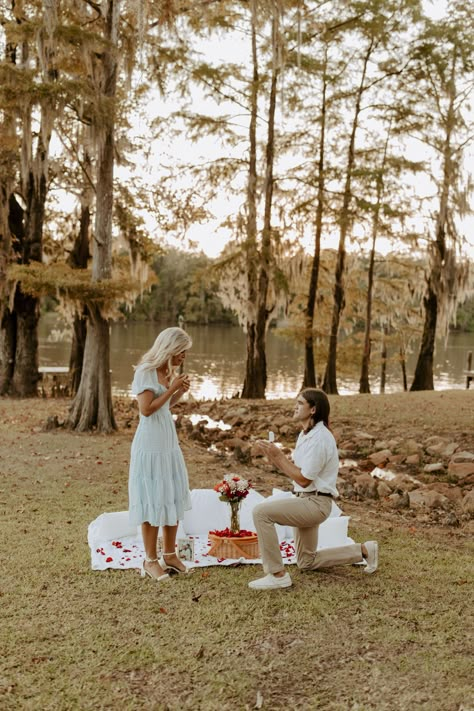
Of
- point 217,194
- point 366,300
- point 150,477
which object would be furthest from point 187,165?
point 150,477

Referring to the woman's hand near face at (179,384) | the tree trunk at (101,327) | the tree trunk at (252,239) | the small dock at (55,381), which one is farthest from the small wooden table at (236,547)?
the tree trunk at (252,239)

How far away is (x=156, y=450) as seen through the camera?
15.4ft

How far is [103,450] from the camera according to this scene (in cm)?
991

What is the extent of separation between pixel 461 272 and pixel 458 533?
49.8ft

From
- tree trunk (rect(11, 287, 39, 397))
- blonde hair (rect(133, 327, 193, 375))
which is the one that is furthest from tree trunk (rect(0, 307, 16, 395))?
blonde hair (rect(133, 327, 193, 375))

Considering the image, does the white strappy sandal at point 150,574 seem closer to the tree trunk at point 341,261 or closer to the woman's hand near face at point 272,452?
the woman's hand near face at point 272,452

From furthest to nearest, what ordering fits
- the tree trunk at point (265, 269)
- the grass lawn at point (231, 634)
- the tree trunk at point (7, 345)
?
the tree trunk at point (265, 269) < the tree trunk at point (7, 345) < the grass lawn at point (231, 634)

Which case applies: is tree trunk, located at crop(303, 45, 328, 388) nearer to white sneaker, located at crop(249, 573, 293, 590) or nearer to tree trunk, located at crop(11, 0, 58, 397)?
tree trunk, located at crop(11, 0, 58, 397)

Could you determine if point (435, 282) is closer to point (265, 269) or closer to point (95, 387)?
point (265, 269)

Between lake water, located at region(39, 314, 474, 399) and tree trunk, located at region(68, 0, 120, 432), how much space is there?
26.9 feet

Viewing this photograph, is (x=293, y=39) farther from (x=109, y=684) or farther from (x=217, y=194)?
(x=109, y=684)

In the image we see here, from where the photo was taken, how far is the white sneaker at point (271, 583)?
4.58 m

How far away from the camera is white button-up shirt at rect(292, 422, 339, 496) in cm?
455

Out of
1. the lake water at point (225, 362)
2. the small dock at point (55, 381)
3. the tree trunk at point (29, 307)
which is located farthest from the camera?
the lake water at point (225, 362)
